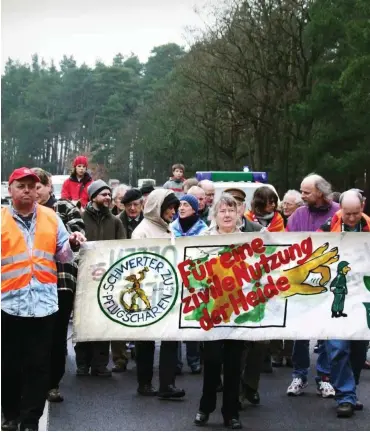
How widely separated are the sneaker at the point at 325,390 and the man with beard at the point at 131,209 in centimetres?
288

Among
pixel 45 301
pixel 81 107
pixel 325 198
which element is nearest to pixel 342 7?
pixel 325 198

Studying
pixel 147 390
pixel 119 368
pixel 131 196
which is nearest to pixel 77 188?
pixel 131 196

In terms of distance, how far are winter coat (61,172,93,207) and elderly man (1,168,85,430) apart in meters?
5.40

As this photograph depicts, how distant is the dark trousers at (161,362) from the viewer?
350 inches

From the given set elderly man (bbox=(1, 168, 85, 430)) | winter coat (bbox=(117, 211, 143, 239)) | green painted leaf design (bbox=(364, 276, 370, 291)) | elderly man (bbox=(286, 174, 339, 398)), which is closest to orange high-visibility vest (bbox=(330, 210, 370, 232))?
green painted leaf design (bbox=(364, 276, 370, 291))

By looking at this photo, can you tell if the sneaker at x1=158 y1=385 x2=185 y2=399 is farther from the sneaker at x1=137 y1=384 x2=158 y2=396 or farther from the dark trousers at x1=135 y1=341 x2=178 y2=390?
the sneaker at x1=137 y1=384 x2=158 y2=396

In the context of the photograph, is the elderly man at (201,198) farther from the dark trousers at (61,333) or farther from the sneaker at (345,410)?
the sneaker at (345,410)

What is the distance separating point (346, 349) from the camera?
8242 mm

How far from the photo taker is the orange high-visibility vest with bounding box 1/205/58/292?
7027 millimetres

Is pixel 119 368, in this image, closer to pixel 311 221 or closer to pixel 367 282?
pixel 311 221

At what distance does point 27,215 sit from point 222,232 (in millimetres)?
1604

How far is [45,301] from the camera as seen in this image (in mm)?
7105

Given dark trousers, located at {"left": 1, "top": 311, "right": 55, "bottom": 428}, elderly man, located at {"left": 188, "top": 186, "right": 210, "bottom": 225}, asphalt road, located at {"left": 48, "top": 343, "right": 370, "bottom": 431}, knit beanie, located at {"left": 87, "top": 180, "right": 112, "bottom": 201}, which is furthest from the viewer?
elderly man, located at {"left": 188, "top": 186, "right": 210, "bottom": 225}

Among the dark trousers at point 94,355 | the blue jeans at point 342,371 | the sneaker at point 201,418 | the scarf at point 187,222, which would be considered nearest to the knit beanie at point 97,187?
the scarf at point 187,222
